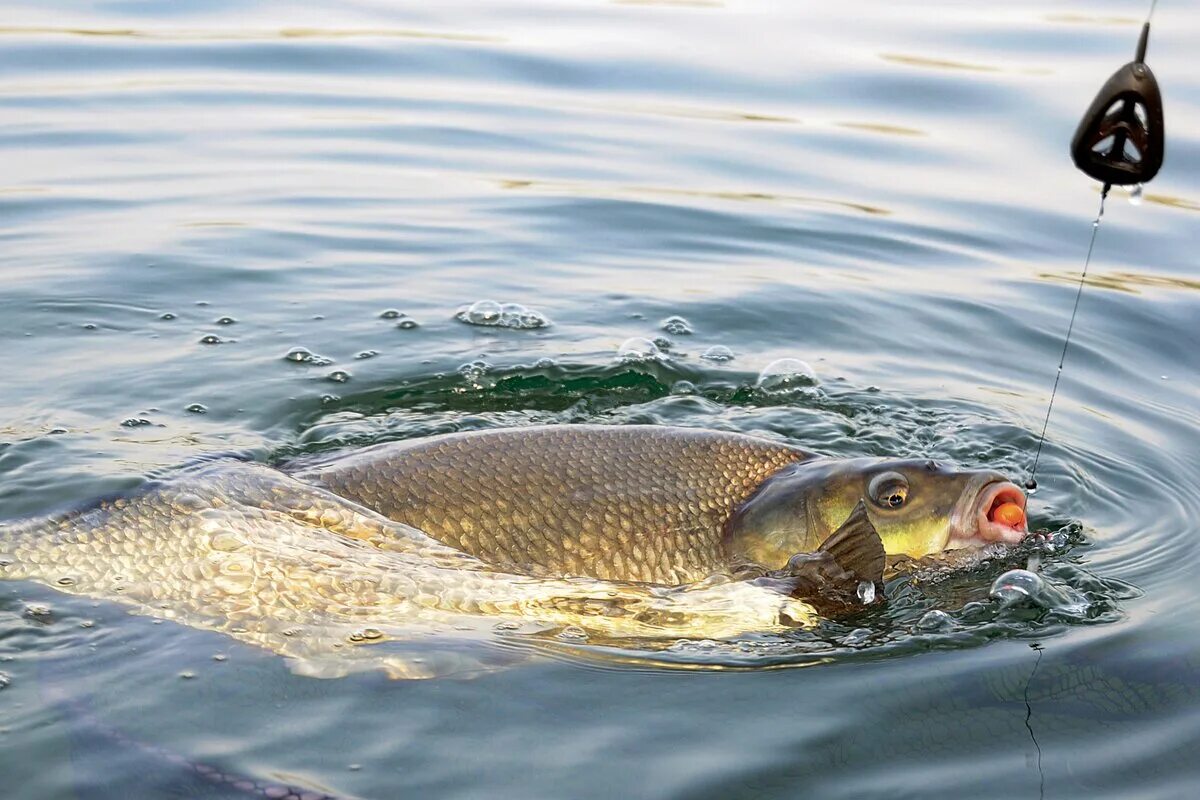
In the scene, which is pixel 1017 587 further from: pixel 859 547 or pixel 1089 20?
pixel 1089 20

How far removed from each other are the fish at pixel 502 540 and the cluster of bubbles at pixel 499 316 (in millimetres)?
2108

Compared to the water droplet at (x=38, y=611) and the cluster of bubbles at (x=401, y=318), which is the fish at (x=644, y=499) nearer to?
the water droplet at (x=38, y=611)

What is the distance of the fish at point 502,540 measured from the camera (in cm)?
400

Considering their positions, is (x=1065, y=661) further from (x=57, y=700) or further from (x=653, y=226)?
(x=653, y=226)

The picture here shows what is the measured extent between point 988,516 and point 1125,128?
3.91 feet

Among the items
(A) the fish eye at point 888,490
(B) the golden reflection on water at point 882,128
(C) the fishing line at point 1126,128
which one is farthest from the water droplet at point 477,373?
(B) the golden reflection on water at point 882,128

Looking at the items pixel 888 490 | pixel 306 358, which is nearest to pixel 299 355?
pixel 306 358

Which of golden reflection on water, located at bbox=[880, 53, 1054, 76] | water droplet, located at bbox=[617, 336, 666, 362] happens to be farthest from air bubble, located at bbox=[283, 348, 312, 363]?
golden reflection on water, located at bbox=[880, 53, 1054, 76]

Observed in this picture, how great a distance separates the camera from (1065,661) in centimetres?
397

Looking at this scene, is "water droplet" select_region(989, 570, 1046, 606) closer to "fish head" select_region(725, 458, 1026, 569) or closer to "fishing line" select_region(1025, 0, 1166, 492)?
"fish head" select_region(725, 458, 1026, 569)

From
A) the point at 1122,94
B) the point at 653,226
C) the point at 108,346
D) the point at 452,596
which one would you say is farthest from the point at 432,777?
the point at 653,226

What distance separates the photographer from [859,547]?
4.17 metres

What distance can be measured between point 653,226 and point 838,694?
4807 millimetres

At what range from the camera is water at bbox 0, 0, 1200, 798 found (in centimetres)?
354
